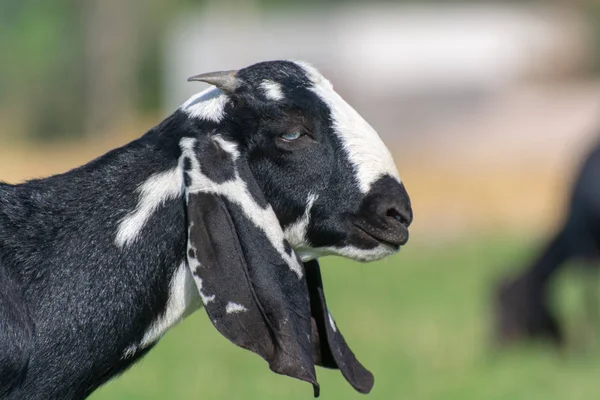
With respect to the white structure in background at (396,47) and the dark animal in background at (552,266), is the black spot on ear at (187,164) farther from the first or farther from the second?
the white structure in background at (396,47)

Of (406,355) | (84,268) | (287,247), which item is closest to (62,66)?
(406,355)

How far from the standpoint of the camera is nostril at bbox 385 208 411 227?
14.3 feet

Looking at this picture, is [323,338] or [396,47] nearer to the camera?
[323,338]

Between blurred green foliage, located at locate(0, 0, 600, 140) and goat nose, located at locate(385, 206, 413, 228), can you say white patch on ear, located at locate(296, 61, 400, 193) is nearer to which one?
goat nose, located at locate(385, 206, 413, 228)

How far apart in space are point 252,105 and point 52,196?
772 mm

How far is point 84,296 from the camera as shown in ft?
13.9

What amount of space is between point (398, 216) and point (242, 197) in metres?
0.57

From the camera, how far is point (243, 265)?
4.23 m

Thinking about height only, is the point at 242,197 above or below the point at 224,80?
below

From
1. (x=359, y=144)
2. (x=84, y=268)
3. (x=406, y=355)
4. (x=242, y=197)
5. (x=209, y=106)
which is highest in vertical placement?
(x=209, y=106)

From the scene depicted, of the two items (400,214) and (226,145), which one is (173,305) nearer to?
(226,145)

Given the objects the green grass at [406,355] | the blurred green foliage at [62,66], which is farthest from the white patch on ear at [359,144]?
the blurred green foliage at [62,66]

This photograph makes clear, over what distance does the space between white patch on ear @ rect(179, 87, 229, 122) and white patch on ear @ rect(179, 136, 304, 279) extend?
11cm

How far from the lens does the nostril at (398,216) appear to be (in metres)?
4.36
